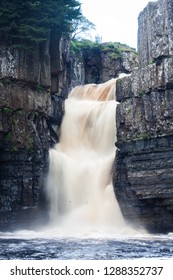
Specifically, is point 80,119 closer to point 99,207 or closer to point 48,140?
point 48,140

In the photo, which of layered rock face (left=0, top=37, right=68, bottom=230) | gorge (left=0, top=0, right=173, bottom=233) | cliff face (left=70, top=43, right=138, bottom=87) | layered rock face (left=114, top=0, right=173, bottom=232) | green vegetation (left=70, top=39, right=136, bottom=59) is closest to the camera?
layered rock face (left=114, top=0, right=173, bottom=232)

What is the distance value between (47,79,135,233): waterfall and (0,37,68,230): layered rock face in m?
1.07

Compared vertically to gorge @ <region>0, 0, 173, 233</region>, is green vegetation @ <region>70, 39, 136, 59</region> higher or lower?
higher

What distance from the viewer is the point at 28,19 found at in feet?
83.6

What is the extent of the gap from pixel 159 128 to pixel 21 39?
9454 mm

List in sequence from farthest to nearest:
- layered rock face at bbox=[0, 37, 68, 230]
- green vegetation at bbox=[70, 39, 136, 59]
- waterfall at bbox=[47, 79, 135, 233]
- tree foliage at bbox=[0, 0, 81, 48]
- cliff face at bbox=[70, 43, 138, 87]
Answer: green vegetation at bbox=[70, 39, 136, 59] → cliff face at bbox=[70, 43, 138, 87] → tree foliage at bbox=[0, 0, 81, 48] → layered rock face at bbox=[0, 37, 68, 230] → waterfall at bbox=[47, 79, 135, 233]

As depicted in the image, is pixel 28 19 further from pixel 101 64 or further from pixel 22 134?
pixel 101 64

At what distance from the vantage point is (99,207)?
24.8 m

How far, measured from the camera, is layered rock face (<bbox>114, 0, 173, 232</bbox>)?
2302 cm

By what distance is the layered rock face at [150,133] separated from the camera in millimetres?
Answer: 23016

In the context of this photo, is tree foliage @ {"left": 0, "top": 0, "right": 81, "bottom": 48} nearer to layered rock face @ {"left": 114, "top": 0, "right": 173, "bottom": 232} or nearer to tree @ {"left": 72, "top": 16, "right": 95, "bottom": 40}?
layered rock face @ {"left": 114, "top": 0, "right": 173, "bottom": 232}

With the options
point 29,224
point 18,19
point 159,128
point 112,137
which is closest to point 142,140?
point 159,128

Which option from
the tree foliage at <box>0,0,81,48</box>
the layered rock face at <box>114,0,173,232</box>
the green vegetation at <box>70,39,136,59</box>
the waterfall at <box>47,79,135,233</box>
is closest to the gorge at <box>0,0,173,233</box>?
the layered rock face at <box>114,0,173,232</box>

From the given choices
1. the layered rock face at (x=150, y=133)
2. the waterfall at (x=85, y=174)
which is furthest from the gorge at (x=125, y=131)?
the waterfall at (x=85, y=174)
